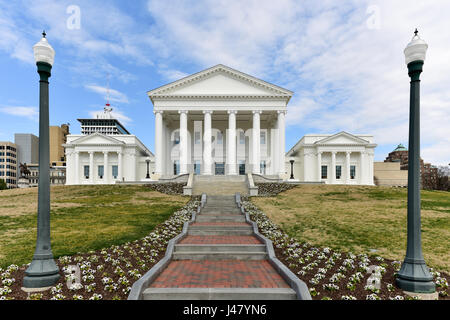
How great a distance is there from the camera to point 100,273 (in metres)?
7.41

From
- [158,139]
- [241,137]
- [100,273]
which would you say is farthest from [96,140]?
[100,273]

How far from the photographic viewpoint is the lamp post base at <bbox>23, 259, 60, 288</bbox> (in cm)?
646

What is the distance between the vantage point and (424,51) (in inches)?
262

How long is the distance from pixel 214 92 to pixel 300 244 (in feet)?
116

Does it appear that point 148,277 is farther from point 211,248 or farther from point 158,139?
point 158,139

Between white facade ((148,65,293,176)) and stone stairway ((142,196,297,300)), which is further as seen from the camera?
white facade ((148,65,293,176))

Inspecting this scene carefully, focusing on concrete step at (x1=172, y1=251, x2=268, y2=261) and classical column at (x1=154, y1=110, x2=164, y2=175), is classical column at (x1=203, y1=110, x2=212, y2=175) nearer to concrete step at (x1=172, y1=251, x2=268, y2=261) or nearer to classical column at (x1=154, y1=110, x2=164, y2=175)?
classical column at (x1=154, y1=110, x2=164, y2=175)

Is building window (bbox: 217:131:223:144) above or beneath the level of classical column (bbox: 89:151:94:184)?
above

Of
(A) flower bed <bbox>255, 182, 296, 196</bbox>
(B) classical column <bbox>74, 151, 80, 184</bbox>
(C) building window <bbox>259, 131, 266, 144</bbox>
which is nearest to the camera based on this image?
(A) flower bed <bbox>255, 182, 296, 196</bbox>

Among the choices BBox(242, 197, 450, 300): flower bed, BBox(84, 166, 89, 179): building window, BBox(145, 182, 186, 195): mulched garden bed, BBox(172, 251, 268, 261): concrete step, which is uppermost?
BBox(84, 166, 89, 179): building window

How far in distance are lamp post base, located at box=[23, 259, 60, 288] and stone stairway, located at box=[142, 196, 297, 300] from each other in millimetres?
2359

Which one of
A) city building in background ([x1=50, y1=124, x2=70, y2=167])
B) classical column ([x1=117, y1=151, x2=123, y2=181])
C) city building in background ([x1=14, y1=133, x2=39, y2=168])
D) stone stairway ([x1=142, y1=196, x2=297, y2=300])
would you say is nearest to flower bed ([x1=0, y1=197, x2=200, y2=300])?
stone stairway ([x1=142, y1=196, x2=297, y2=300])

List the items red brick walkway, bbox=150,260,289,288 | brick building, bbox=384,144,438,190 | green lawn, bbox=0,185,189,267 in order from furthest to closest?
brick building, bbox=384,144,438,190, green lawn, bbox=0,185,189,267, red brick walkway, bbox=150,260,289,288
